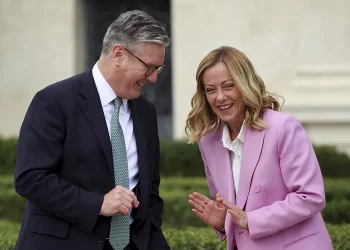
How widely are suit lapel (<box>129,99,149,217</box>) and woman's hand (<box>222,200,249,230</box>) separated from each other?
36cm

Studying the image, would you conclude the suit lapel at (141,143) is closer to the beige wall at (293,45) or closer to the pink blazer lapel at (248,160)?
the pink blazer lapel at (248,160)

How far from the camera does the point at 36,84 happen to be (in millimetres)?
11312

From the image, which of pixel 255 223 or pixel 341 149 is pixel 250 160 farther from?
pixel 341 149

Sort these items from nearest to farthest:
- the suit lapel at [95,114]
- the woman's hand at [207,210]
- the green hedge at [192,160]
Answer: the suit lapel at [95,114], the woman's hand at [207,210], the green hedge at [192,160]

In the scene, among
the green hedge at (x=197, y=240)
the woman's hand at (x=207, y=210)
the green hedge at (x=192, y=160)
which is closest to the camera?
the woman's hand at (x=207, y=210)

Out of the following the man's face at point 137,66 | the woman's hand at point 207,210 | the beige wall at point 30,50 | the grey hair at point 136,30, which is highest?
the grey hair at point 136,30

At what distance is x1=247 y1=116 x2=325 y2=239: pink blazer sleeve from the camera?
315 cm

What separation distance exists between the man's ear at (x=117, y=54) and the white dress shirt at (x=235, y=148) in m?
0.57

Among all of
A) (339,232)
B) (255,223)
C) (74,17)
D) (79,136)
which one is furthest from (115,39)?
(74,17)

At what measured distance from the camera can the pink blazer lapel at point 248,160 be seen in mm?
3273

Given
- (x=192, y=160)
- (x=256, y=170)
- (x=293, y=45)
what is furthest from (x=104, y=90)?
(x=293, y=45)

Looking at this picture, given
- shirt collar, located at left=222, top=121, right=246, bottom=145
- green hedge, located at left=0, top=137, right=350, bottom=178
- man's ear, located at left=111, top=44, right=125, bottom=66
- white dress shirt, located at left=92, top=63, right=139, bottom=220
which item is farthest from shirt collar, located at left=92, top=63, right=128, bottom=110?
green hedge, located at left=0, top=137, right=350, bottom=178

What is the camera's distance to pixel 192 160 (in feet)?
31.7

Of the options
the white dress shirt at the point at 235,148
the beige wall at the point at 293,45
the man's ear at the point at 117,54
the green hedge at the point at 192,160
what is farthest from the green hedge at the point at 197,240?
the beige wall at the point at 293,45
